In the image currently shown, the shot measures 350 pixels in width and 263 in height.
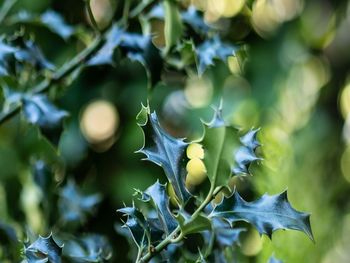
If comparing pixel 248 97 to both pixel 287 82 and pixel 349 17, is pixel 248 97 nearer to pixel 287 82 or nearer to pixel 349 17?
pixel 287 82

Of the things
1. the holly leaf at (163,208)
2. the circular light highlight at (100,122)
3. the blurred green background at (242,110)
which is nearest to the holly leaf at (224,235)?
the holly leaf at (163,208)

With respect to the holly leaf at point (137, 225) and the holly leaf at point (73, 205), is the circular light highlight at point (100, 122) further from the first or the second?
the holly leaf at point (137, 225)

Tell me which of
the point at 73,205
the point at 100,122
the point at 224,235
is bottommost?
the point at 100,122

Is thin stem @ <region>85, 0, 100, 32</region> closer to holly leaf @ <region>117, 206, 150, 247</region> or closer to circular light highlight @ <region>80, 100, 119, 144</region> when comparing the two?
holly leaf @ <region>117, 206, 150, 247</region>

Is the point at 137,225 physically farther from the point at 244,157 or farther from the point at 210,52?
the point at 210,52

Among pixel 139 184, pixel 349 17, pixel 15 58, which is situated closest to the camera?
pixel 15 58

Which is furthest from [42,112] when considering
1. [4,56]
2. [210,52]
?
[210,52]

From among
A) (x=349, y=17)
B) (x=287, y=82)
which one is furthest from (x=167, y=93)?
(x=349, y=17)
